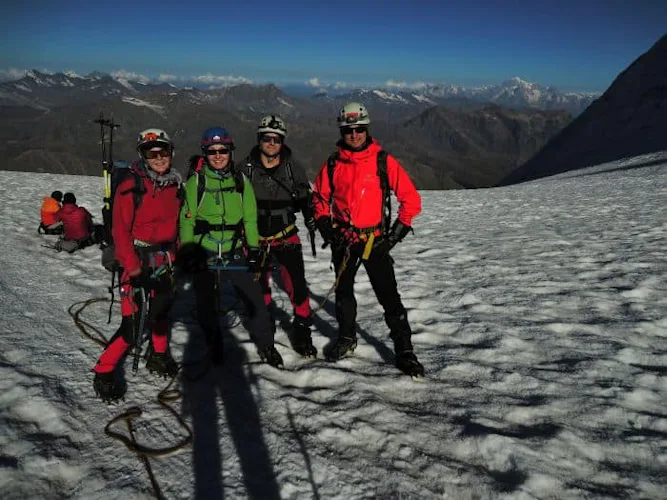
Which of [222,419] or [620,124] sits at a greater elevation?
[620,124]

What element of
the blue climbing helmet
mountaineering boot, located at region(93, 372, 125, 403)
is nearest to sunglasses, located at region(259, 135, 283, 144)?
the blue climbing helmet

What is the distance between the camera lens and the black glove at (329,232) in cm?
611

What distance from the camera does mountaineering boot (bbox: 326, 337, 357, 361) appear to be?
653 cm

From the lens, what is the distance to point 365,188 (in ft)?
18.9

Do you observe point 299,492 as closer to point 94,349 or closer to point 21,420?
point 21,420

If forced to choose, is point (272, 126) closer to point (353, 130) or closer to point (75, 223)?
point (353, 130)

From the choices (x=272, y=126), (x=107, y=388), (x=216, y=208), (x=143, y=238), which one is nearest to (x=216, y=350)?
(x=107, y=388)

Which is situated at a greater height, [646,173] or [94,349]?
[646,173]

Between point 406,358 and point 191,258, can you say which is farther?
point 406,358

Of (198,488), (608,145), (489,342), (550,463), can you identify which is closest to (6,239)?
(198,488)

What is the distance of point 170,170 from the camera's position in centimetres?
557

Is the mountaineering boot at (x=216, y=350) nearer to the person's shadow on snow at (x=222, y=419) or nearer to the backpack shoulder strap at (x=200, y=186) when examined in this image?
the person's shadow on snow at (x=222, y=419)

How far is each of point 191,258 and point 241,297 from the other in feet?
3.10

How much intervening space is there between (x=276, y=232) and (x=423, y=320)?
11.6 ft
